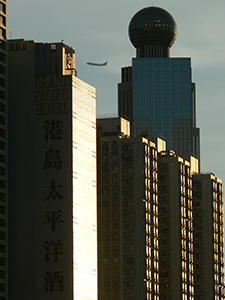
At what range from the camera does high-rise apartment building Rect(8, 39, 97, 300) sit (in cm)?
17450

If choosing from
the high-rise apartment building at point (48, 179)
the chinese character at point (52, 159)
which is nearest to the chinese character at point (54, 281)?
the high-rise apartment building at point (48, 179)

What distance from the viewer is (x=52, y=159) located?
179 metres

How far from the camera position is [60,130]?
→ 7082 inches

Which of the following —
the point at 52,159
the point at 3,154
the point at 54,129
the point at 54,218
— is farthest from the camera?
the point at 54,129

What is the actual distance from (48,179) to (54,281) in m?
18.3

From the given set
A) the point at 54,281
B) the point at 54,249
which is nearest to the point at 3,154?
the point at 54,249

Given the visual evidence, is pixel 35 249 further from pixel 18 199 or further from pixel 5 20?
pixel 5 20

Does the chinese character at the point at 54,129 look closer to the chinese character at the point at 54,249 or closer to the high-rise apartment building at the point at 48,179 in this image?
the high-rise apartment building at the point at 48,179

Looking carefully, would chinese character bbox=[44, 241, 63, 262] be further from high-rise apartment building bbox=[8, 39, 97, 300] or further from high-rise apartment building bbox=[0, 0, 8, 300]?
high-rise apartment building bbox=[0, 0, 8, 300]

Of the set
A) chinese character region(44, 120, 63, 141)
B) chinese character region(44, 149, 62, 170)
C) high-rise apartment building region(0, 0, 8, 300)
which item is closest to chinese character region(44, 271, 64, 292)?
high-rise apartment building region(0, 0, 8, 300)

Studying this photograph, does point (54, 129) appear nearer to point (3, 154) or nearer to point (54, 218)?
point (3, 154)

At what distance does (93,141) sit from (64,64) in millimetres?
16372

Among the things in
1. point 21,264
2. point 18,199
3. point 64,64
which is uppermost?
point 64,64

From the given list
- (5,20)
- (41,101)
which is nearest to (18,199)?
(41,101)
